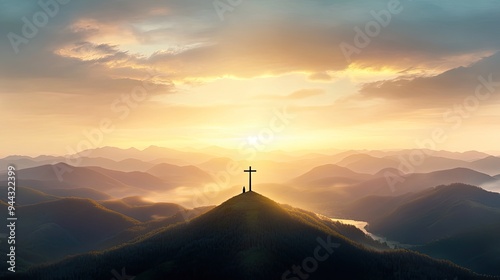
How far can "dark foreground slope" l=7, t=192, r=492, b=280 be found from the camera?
111375mm

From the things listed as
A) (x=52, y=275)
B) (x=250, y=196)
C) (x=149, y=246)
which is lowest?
(x=52, y=275)

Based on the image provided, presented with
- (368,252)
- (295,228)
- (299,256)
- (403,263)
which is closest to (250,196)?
(295,228)

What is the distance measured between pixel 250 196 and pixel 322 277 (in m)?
36.2

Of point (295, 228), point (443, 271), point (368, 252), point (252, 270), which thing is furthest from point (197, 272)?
point (443, 271)

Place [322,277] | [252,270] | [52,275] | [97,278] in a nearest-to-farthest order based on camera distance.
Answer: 1. [252,270]
2. [322,277]
3. [97,278]
4. [52,275]

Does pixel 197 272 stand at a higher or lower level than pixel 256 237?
lower

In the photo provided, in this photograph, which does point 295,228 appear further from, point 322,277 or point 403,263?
point 403,263

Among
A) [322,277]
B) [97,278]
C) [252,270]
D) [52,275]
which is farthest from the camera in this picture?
[52,275]

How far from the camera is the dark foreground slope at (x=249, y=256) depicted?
111375 mm

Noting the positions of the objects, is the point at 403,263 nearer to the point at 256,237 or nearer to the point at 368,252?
the point at 368,252

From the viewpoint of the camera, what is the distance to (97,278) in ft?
417

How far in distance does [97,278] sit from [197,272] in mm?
34188

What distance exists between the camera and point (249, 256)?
110m

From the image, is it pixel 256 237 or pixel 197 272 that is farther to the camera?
pixel 256 237
